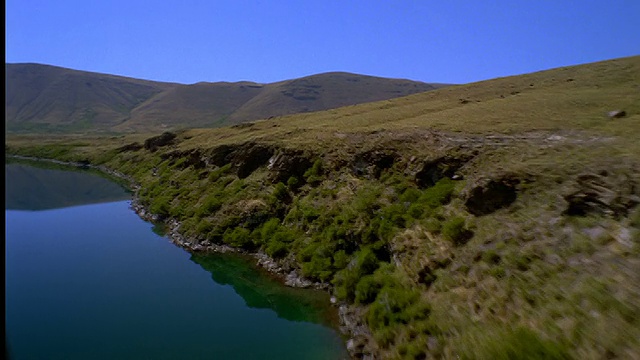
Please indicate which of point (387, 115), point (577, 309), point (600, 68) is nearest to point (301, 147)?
point (387, 115)

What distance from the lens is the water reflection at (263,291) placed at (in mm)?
25145

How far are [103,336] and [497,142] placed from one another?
92.8 ft

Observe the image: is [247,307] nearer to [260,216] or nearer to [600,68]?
[260,216]

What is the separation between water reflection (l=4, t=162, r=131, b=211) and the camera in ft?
209

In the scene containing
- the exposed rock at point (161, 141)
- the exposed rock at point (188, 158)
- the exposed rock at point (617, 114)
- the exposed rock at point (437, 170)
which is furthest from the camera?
the exposed rock at point (161, 141)

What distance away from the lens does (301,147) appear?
43188 mm

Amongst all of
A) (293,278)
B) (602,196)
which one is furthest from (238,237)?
(602,196)

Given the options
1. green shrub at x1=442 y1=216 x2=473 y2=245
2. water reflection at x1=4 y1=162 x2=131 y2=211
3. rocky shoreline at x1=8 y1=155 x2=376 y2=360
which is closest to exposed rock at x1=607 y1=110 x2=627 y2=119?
green shrub at x1=442 y1=216 x2=473 y2=245

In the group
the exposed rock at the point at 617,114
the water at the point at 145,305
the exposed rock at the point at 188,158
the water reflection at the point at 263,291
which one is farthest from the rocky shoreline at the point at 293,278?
the exposed rock at the point at 617,114

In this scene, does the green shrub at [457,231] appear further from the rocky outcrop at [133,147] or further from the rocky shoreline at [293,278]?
the rocky outcrop at [133,147]

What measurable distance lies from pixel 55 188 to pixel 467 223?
79.1 m

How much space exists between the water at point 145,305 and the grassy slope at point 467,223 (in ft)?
10.2

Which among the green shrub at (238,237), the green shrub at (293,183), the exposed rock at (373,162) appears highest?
the exposed rock at (373,162)

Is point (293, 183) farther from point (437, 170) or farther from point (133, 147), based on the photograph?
point (133, 147)
